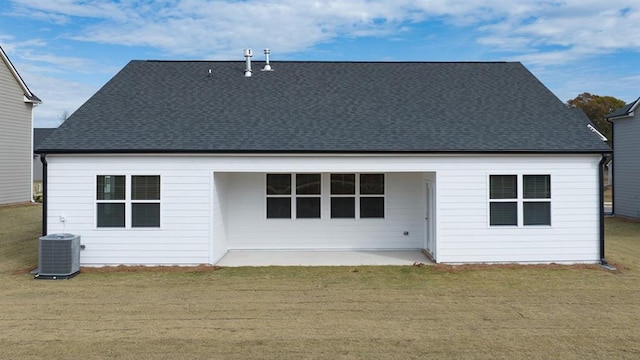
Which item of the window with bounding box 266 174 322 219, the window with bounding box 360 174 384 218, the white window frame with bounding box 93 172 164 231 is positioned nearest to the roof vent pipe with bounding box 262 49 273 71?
the window with bounding box 266 174 322 219

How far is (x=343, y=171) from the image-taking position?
10977mm

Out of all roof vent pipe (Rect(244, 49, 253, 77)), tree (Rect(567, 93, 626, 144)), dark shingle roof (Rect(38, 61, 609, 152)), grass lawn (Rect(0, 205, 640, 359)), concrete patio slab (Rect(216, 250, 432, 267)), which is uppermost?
tree (Rect(567, 93, 626, 144))

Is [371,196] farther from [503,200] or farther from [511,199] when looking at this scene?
[511,199]

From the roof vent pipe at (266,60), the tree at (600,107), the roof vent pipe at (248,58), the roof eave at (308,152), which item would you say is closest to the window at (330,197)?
the roof eave at (308,152)

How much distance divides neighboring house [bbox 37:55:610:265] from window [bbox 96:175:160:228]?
0.02 m

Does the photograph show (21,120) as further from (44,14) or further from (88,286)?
(88,286)

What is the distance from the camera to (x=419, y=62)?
50.2ft

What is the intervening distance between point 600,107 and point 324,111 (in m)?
56.5

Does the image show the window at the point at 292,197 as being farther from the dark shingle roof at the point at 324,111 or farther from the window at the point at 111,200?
the window at the point at 111,200

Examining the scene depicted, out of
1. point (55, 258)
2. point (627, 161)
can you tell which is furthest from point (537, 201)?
point (627, 161)

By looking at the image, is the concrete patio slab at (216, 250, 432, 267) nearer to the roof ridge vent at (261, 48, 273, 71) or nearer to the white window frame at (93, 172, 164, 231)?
the white window frame at (93, 172, 164, 231)

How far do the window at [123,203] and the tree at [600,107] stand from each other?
5869 cm

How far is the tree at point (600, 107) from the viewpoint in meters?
56.2

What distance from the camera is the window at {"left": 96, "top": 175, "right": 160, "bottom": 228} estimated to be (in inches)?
423
